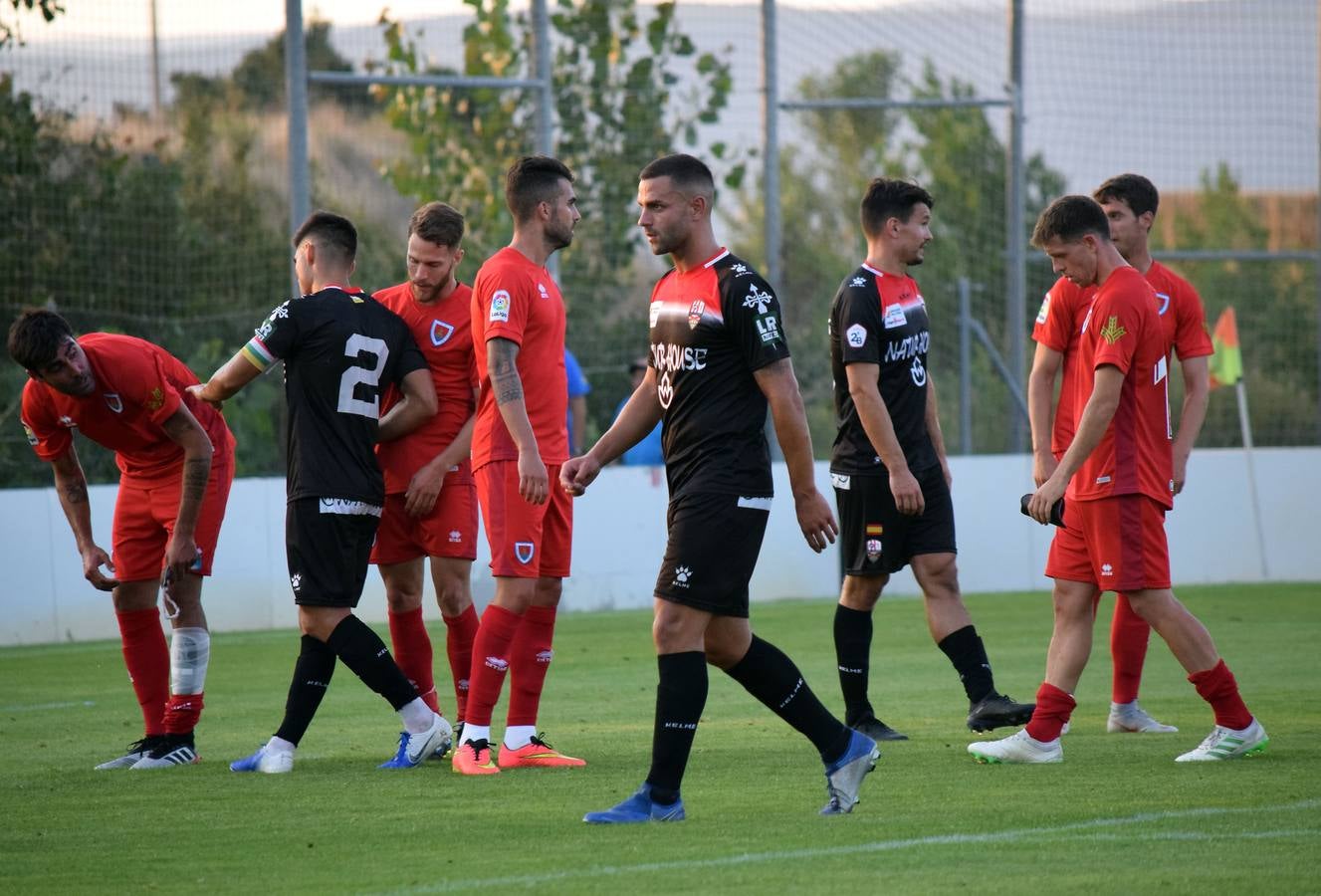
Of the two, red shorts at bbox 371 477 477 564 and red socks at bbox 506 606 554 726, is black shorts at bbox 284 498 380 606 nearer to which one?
red shorts at bbox 371 477 477 564

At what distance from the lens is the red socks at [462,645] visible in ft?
26.1

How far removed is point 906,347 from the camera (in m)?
8.26

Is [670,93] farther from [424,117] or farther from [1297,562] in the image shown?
[1297,562]

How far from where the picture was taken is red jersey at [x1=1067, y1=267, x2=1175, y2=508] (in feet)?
23.0

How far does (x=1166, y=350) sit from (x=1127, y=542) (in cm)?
85

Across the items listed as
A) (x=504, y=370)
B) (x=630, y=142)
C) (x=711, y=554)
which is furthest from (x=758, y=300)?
(x=630, y=142)

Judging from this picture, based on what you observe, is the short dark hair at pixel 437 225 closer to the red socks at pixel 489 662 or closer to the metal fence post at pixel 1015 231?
the red socks at pixel 489 662

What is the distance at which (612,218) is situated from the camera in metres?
17.5

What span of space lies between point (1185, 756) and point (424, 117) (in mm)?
11374

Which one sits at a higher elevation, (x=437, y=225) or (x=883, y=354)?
(x=437, y=225)

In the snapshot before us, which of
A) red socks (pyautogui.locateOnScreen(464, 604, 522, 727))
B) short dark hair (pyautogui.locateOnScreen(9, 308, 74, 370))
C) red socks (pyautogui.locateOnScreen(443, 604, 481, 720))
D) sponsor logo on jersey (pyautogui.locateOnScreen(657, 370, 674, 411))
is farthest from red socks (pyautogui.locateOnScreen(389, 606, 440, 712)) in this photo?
sponsor logo on jersey (pyautogui.locateOnScreen(657, 370, 674, 411))

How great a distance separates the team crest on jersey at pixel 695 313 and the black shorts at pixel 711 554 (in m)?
0.54

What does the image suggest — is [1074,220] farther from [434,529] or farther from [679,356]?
[434,529]

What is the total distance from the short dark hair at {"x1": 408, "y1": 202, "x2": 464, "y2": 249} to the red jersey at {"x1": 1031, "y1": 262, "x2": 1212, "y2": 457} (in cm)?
251
